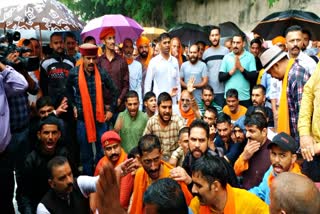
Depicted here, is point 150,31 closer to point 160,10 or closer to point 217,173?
point 160,10

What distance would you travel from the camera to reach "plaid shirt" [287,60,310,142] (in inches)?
165

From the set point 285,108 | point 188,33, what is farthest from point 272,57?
point 188,33

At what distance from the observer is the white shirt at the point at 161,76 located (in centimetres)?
705

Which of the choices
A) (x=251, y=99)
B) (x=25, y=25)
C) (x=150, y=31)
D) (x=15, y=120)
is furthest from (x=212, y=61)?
(x=150, y=31)

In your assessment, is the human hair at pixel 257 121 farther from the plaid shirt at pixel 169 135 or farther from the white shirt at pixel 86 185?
the white shirt at pixel 86 185

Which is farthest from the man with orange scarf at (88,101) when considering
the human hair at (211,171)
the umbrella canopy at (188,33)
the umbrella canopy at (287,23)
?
the umbrella canopy at (188,33)

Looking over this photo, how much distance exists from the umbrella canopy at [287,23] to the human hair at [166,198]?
4.95 meters

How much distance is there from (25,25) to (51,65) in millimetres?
1514

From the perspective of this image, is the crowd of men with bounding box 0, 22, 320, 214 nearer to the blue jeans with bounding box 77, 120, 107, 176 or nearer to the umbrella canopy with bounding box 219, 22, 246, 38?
the blue jeans with bounding box 77, 120, 107, 176

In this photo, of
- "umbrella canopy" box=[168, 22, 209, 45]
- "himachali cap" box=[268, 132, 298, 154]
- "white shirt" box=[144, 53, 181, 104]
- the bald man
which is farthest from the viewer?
"umbrella canopy" box=[168, 22, 209, 45]

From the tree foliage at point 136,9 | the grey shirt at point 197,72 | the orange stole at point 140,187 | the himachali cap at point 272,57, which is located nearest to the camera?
the orange stole at point 140,187

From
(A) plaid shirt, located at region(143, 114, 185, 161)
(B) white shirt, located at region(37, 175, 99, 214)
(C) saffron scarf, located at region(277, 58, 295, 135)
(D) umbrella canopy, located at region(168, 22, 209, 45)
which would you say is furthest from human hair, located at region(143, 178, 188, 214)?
(D) umbrella canopy, located at region(168, 22, 209, 45)

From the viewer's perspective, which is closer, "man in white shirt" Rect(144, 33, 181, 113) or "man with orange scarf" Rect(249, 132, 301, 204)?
"man with orange scarf" Rect(249, 132, 301, 204)

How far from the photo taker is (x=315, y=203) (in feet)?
7.29
